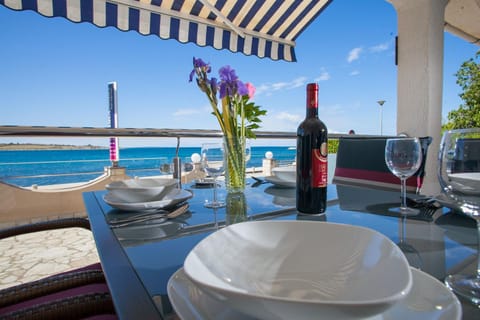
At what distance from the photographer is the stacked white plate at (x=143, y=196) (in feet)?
2.51

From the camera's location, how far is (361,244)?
0.37 meters

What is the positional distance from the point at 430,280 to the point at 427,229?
0.35 meters

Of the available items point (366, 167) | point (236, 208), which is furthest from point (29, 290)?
point (366, 167)

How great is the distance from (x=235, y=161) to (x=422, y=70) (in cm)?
257

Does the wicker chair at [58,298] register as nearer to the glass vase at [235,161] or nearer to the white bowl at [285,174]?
the glass vase at [235,161]

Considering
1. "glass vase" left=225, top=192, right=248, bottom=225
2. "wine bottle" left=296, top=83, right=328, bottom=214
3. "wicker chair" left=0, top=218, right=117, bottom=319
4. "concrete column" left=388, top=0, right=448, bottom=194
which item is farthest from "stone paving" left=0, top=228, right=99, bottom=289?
"concrete column" left=388, top=0, right=448, bottom=194

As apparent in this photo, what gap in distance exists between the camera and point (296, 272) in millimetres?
383

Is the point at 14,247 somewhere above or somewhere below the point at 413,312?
below

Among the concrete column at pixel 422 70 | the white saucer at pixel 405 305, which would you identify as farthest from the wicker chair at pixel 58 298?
the concrete column at pixel 422 70

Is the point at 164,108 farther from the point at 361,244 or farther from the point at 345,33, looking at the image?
the point at 361,244

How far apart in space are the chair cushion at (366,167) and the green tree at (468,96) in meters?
5.98

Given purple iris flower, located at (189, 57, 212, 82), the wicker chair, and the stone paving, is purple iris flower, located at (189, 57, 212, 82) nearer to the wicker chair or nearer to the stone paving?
the wicker chair

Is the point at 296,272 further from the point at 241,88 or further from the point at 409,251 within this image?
the point at 241,88

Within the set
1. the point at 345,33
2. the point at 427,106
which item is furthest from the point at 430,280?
the point at 345,33
